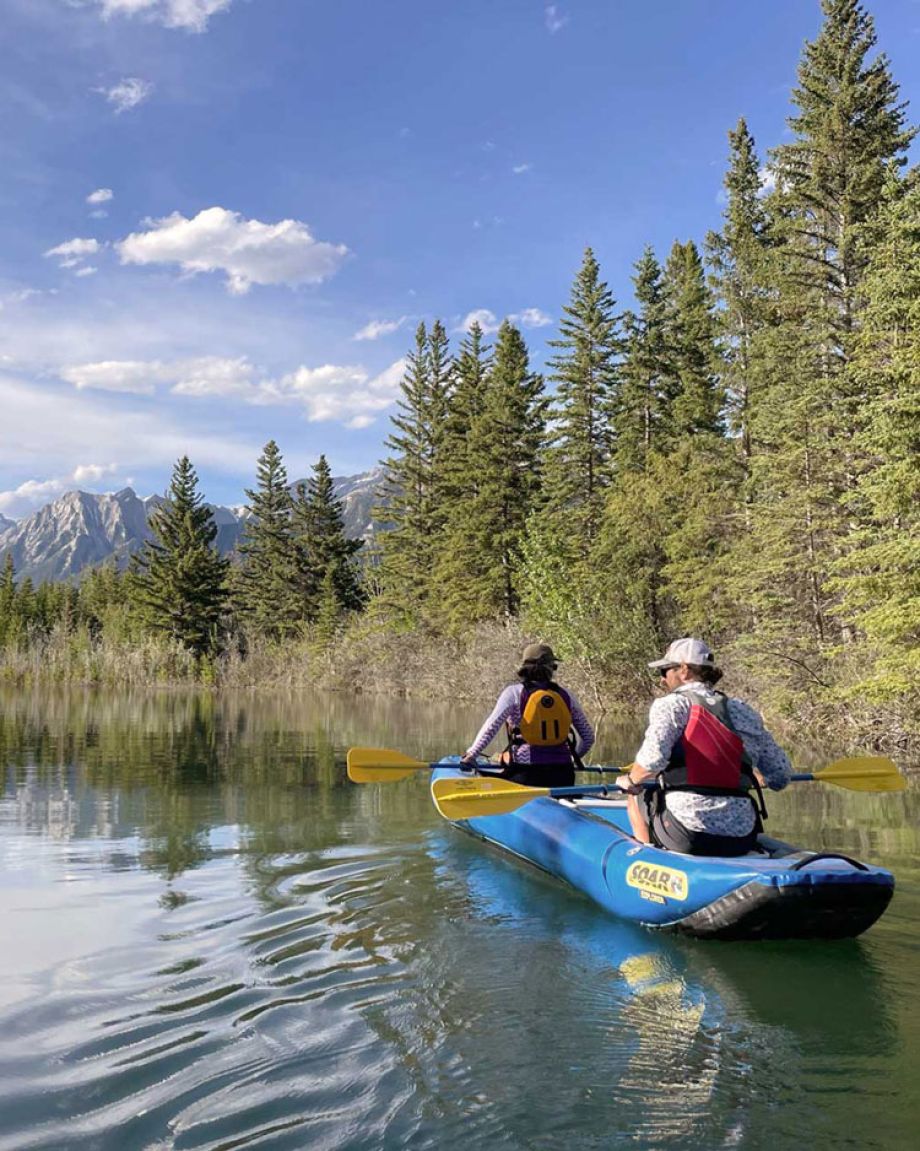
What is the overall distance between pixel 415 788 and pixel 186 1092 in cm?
840

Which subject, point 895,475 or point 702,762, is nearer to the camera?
point 702,762

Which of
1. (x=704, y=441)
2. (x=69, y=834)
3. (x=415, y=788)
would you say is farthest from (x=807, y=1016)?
(x=704, y=441)

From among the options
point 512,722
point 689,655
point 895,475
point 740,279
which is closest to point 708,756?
point 689,655

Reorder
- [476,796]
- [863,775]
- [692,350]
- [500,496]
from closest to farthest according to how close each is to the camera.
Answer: [476,796], [863,775], [692,350], [500,496]

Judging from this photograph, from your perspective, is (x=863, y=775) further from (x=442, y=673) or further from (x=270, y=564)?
(x=270, y=564)

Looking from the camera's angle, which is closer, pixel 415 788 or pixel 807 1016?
pixel 807 1016

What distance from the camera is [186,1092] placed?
11.0 ft

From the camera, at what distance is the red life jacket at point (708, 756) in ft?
16.9

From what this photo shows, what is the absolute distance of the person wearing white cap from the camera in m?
5.19

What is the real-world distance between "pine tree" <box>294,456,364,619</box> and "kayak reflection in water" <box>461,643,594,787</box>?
4185 centimetres

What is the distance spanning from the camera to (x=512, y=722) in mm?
8273

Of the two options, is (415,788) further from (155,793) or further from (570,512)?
(570,512)

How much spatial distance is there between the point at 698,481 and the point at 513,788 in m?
20.1

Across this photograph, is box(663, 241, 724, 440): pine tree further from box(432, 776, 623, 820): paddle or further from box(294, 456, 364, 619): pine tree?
box(432, 776, 623, 820): paddle
